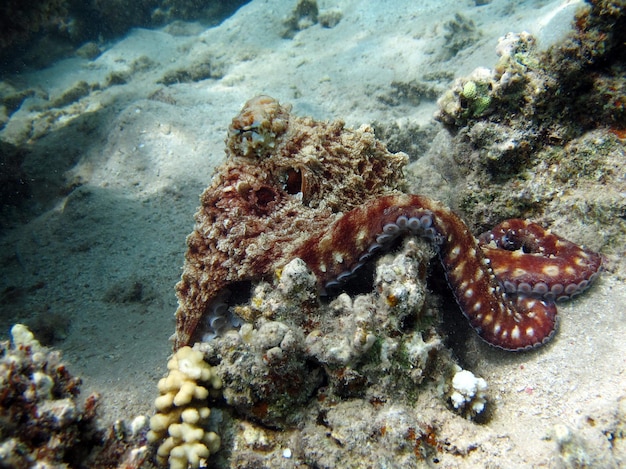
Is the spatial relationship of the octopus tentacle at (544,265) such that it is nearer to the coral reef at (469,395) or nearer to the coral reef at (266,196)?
the coral reef at (469,395)

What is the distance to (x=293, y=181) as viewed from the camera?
308 centimetres

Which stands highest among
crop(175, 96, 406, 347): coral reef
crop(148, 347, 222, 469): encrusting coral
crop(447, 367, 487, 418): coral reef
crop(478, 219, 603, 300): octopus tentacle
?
crop(175, 96, 406, 347): coral reef

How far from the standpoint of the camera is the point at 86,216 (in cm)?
571

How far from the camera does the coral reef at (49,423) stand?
2.07 metres

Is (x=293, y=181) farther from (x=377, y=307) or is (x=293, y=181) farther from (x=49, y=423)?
(x=49, y=423)

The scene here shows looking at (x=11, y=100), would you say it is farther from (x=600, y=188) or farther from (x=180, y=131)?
(x=600, y=188)

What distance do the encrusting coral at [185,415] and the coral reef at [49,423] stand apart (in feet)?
0.74

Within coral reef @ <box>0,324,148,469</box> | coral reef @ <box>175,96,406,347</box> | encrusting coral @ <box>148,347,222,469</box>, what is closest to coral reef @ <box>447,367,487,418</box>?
coral reef @ <box>175,96,406,347</box>

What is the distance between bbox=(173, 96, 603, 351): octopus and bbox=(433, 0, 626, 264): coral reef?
0.97ft

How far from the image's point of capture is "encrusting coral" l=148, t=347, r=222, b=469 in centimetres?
226

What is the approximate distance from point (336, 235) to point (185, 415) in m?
1.61

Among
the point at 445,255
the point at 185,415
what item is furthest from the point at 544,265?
the point at 185,415

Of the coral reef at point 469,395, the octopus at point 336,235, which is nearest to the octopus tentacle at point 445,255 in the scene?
the octopus at point 336,235

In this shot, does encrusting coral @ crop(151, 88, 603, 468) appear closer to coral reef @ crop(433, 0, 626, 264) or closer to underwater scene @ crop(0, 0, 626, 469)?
underwater scene @ crop(0, 0, 626, 469)
